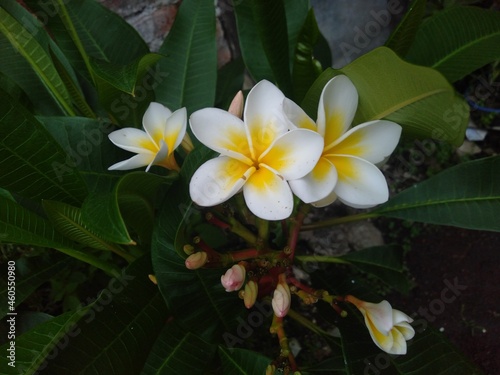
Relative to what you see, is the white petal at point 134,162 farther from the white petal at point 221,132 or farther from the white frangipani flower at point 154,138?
the white petal at point 221,132

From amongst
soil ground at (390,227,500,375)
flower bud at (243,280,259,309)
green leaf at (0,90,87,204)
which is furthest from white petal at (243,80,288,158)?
soil ground at (390,227,500,375)

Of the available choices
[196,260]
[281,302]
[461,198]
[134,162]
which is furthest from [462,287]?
[134,162]

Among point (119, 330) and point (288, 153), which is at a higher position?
point (288, 153)

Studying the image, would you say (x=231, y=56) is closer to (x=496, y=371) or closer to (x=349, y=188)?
(x=349, y=188)

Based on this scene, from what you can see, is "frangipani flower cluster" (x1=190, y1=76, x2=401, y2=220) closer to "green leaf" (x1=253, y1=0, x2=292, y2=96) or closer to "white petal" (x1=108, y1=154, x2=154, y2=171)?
"white petal" (x1=108, y1=154, x2=154, y2=171)

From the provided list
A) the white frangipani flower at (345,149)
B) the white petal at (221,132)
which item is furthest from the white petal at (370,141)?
the white petal at (221,132)

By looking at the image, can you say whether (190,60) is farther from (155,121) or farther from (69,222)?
(69,222)

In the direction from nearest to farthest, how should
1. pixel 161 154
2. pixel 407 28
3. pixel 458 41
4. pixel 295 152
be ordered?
pixel 295 152 < pixel 161 154 < pixel 407 28 < pixel 458 41
